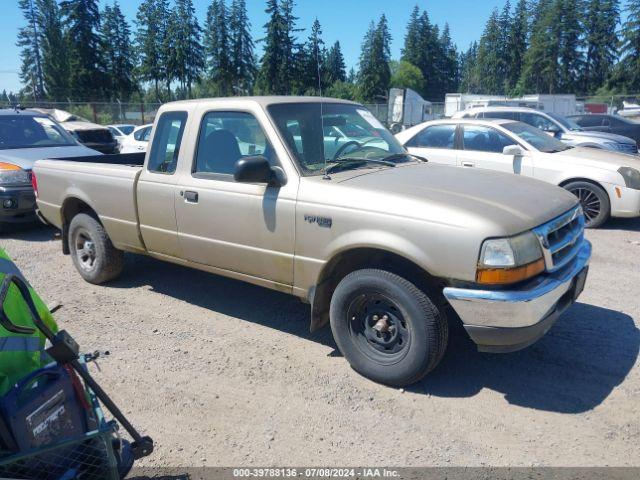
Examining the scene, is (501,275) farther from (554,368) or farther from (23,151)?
(23,151)

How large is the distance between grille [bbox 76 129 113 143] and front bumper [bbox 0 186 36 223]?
8225 mm

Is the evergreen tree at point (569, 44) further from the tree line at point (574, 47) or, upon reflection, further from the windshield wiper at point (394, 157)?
the windshield wiper at point (394, 157)

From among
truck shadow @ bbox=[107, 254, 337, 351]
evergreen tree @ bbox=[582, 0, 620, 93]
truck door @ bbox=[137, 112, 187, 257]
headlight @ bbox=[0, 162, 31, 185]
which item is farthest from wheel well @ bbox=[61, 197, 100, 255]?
evergreen tree @ bbox=[582, 0, 620, 93]

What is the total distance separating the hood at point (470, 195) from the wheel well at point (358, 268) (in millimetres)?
387

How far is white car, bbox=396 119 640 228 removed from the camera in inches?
306

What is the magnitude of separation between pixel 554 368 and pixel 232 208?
2722 mm

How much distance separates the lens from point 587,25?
228ft

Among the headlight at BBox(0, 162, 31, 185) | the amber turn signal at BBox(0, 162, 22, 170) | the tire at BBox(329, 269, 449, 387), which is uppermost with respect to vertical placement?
the amber turn signal at BBox(0, 162, 22, 170)

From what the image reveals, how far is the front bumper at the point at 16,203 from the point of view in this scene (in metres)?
7.62

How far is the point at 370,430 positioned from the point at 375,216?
1.35 meters

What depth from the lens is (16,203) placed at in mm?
7707

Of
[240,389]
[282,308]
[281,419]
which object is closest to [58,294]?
[282,308]

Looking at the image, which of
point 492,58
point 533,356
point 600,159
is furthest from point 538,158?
point 492,58

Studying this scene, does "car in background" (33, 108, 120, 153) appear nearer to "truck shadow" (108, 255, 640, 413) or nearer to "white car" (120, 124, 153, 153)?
"white car" (120, 124, 153, 153)
